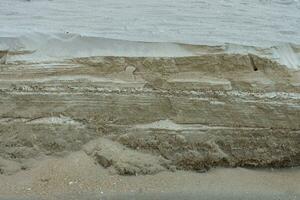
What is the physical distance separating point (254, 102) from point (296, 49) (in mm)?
414

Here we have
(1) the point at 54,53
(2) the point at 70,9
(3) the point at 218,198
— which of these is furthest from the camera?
(2) the point at 70,9

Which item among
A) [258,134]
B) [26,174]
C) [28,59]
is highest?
[28,59]

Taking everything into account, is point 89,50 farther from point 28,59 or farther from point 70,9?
point 70,9

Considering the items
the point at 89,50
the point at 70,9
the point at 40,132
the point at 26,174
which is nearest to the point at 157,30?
the point at 89,50

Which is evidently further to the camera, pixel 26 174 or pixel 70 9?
pixel 70 9

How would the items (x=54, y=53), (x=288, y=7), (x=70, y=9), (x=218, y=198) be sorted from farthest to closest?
(x=288, y=7)
(x=70, y=9)
(x=54, y=53)
(x=218, y=198)

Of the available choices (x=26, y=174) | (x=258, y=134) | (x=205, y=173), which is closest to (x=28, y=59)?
(x=26, y=174)

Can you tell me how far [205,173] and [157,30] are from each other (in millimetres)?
860

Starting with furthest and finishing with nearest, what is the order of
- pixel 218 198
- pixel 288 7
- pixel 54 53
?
pixel 288 7 → pixel 54 53 → pixel 218 198

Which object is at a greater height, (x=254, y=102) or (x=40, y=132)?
(x=254, y=102)

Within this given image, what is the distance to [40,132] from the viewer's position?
2895mm

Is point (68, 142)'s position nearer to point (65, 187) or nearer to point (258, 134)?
point (65, 187)

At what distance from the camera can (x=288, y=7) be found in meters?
3.69

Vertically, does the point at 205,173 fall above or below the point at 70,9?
below
